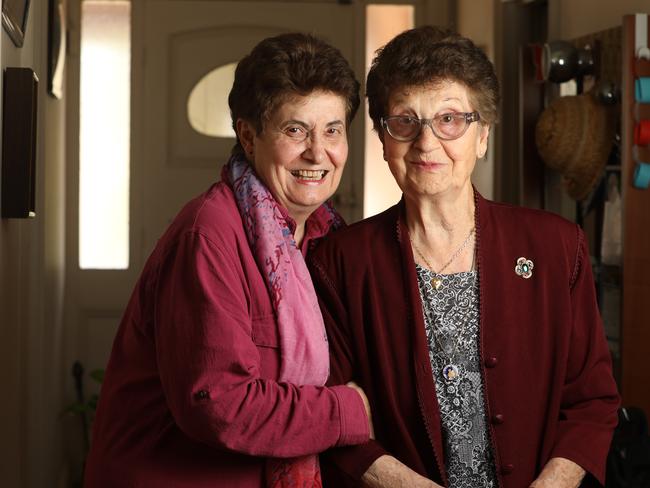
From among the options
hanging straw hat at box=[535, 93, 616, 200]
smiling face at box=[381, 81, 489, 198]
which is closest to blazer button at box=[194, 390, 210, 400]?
smiling face at box=[381, 81, 489, 198]

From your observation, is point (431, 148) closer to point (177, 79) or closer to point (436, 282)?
point (436, 282)

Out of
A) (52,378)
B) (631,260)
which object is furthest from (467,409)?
(52,378)

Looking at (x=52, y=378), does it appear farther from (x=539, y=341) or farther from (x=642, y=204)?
(x=539, y=341)

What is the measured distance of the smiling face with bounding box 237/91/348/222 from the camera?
1698 millimetres

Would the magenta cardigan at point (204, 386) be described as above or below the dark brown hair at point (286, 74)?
below

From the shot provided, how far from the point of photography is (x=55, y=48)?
3.73m

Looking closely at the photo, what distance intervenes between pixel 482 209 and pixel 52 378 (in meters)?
2.85

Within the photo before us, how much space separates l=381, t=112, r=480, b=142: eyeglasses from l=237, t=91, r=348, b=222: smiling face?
0.38ft

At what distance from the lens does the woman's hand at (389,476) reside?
5.40 ft

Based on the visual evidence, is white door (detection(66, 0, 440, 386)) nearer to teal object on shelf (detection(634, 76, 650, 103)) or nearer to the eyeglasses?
teal object on shelf (detection(634, 76, 650, 103))

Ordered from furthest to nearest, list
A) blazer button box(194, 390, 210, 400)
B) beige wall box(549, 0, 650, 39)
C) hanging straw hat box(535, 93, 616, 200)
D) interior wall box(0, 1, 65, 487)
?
1. beige wall box(549, 0, 650, 39)
2. hanging straw hat box(535, 93, 616, 200)
3. interior wall box(0, 1, 65, 487)
4. blazer button box(194, 390, 210, 400)

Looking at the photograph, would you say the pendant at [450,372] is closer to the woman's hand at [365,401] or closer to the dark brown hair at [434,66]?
the woman's hand at [365,401]

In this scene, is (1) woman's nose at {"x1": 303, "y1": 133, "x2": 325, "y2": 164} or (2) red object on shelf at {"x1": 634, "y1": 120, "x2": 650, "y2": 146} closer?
(1) woman's nose at {"x1": 303, "y1": 133, "x2": 325, "y2": 164}

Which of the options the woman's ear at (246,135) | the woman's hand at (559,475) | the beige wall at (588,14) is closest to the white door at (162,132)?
the beige wall at (588,14)
